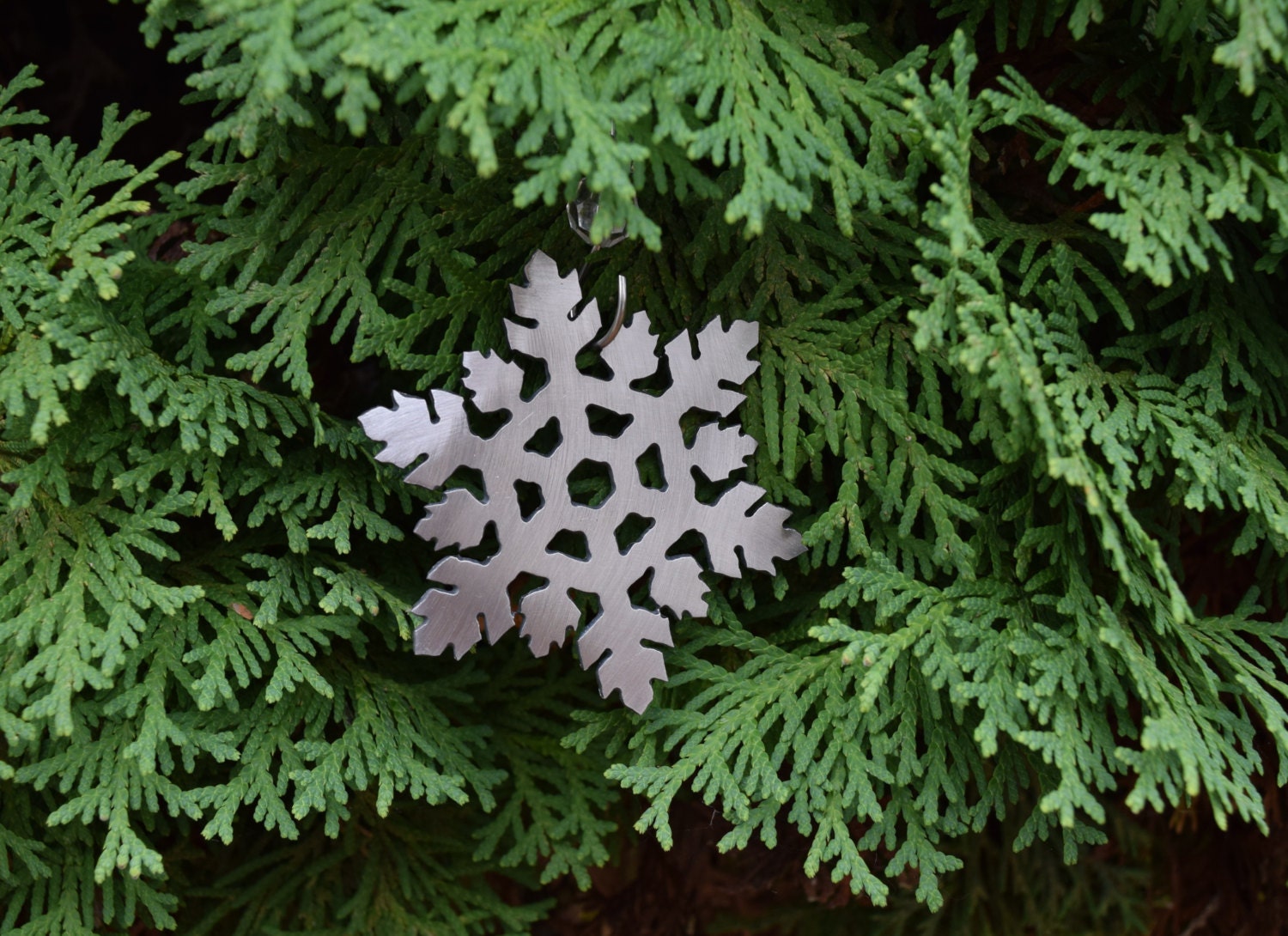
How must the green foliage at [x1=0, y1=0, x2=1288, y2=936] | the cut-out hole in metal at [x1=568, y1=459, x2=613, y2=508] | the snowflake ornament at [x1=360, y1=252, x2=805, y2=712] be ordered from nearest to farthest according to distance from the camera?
the green foliage at [x1=0, y1=0, x2=1288, y2=936], the snowflake ornament at [x1=360, y1=252, x2=805, y2=712], the cut-out hole in metal at [x1=568, y1=459, x2=613, y2=508]

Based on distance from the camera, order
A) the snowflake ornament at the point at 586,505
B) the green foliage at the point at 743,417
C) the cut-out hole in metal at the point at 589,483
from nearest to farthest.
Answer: the green foliage at the point at 743,417 → the snowflake ornament at the point at 586,505 → the cut-out hole in metal at the point at 589,483

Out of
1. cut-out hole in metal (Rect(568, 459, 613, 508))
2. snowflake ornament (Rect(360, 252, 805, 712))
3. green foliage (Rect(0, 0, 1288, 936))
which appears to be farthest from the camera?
cut-out hole in metal (Rect(568, 459, 613, 508))

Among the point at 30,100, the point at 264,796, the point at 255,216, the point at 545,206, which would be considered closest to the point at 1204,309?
the point at 545,206

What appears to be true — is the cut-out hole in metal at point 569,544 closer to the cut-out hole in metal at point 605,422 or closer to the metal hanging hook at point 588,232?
the cut-out hole in metal at point 605,422

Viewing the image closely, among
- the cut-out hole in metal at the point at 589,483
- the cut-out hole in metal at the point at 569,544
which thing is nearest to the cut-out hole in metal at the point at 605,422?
the cut-out hole in metal at the point at 589,483

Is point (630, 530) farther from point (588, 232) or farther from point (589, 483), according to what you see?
point (588, 232)

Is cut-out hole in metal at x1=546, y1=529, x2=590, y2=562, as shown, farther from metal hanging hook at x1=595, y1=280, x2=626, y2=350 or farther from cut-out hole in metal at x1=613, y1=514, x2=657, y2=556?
metal hanging hook at x1=595, y1=280, x2=626, y2=350

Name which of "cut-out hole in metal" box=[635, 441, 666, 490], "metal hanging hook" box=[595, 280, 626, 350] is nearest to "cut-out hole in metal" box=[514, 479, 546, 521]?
"cut-out hole in metal" box=[635, 441, 666, 490]

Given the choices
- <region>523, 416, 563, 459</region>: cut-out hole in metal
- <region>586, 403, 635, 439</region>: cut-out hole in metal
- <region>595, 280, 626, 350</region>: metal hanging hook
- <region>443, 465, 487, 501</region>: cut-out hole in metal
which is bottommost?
<region>443, 465, 487, 501</region>: cut-out hole in metal
